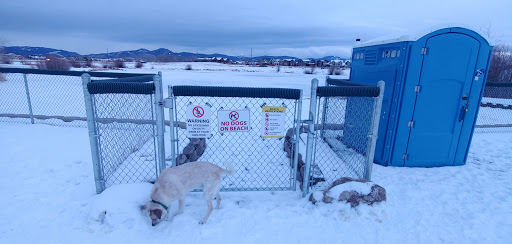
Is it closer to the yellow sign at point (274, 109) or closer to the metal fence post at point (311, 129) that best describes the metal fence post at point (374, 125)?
the metal fence post at point (311, 129)

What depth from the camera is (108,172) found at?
4.04 meters

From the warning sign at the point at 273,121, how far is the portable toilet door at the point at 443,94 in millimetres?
2604

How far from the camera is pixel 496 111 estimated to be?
408 inches

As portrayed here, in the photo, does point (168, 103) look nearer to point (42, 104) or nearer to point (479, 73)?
point (479, 73)

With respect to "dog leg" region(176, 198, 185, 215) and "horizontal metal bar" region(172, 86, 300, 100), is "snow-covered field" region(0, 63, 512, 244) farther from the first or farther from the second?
"horizontal metal bar" region(172, 86, 300, 100)

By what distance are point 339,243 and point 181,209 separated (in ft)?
6.41

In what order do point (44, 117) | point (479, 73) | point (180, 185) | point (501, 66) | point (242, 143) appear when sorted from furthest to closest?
point (501, 66)
point (44, 117)
point (242, 143)
point (479, 73)
point (180, 185)

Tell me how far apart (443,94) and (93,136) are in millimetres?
5677

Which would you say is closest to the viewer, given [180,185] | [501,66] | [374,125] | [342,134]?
[180,185]

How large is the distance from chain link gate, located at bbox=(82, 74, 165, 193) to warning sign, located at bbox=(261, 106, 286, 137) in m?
1.34

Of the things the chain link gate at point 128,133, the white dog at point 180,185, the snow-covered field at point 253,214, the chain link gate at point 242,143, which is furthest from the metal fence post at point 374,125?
the chain link gate at point 128,133

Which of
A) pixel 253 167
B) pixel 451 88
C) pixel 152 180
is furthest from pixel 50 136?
pixel 451 88

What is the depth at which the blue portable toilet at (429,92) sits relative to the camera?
439cm

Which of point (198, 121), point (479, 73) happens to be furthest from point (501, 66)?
point (198, 121)
